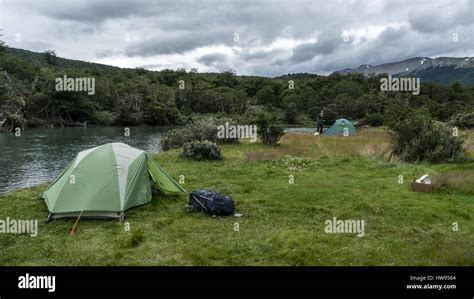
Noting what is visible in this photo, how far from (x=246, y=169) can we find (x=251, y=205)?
556 centimetres

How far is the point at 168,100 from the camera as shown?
262 feet

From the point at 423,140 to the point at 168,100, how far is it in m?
67.4

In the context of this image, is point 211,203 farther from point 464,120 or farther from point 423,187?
point 464,120

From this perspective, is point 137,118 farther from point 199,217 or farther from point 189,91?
point 199,217

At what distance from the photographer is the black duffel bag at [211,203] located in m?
10.0

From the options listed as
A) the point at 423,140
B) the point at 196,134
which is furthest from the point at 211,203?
the point at 196,134

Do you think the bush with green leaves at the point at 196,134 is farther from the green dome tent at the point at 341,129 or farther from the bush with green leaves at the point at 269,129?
the green dome tent at the point at 341,129

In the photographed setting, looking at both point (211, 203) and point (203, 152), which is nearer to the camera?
point (211, 203)

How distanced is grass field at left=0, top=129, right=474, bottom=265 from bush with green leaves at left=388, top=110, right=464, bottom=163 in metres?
1.42

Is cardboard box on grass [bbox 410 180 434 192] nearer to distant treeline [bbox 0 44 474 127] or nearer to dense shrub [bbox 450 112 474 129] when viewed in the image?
dense shrub [bbox 450 112 474 129]

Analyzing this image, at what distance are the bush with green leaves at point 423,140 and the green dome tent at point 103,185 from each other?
11.8m

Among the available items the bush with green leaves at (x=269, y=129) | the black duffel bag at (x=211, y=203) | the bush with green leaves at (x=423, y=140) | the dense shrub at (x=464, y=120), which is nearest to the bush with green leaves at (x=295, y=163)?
the bush with green leaves at (x=423, y=140)

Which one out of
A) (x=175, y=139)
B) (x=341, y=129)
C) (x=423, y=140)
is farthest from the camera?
(x=341, y=129)
